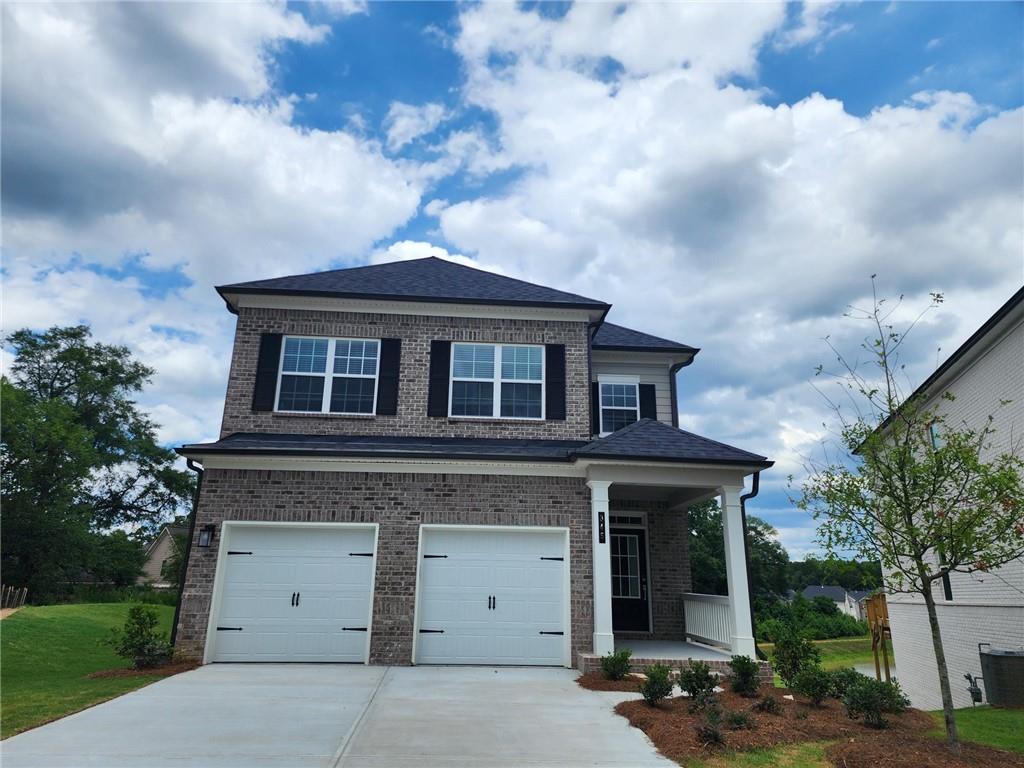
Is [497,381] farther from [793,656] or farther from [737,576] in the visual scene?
[793,656]

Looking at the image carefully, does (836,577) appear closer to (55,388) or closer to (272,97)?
(272,97)

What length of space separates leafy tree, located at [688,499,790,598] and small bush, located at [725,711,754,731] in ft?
62.8

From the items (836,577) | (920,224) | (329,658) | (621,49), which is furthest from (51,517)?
(920,224)

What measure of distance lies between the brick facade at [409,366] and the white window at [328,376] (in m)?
0.21

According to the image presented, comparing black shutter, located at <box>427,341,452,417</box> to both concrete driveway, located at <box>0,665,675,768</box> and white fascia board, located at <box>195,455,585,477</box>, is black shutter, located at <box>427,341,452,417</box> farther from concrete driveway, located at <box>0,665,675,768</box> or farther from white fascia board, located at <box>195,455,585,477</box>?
concrete driveway, located at <box>0,665,675,768</box>

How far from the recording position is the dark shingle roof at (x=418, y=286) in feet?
41.9

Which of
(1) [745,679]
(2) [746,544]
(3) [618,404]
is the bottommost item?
(1) [745,679]

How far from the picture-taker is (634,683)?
349 inches

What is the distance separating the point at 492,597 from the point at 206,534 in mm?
5294

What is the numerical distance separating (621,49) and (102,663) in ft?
50.4

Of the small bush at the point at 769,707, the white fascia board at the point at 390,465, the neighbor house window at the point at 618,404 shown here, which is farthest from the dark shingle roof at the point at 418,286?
the small bush at the point at 769,707

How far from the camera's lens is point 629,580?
511 inches

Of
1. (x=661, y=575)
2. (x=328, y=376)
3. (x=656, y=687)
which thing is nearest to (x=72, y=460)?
(x=328, y=376)

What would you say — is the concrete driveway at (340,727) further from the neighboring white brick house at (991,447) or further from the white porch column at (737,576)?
the neighboring white brick house at (991,447)
